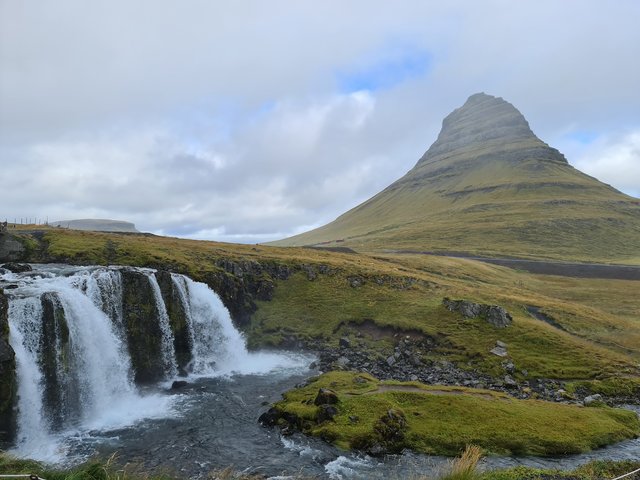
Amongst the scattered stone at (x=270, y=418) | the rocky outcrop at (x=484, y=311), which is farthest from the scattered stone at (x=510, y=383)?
the scattered stone at (x=270, y=418)

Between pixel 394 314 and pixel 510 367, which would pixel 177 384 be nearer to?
pixel 394 314

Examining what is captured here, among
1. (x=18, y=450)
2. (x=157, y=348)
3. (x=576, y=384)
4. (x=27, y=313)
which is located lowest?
(x=576, y=384)

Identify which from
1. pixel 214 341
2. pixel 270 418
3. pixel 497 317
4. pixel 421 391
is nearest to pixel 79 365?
pixel 270 418

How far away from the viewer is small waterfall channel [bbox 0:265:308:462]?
2984 centimetres

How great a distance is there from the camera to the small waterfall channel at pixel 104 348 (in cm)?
2984

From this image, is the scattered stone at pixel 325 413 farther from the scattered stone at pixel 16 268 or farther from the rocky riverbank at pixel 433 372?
the scattered stone at pixel 16 268

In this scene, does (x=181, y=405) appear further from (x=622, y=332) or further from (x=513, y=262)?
(x=513, y=262)

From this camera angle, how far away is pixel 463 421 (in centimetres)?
2952

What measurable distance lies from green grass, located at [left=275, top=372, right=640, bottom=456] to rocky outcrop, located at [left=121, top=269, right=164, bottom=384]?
49.2 feet

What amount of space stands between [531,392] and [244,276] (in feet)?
136

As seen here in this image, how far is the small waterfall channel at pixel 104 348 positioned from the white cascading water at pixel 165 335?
0.11 m

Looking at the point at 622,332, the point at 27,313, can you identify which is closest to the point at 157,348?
the point at 27,313

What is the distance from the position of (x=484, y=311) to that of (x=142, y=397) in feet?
138

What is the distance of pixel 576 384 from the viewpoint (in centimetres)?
4072
